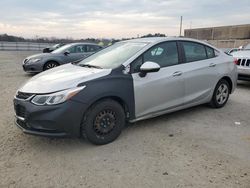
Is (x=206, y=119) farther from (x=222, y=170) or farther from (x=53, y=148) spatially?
(x=53, y=148)

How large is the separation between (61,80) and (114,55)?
1.25 metres

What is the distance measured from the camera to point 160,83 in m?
4.23

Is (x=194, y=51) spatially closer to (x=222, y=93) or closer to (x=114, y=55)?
(x=222, y=93)

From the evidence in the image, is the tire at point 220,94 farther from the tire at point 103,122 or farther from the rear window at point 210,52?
the tire at point 103,122

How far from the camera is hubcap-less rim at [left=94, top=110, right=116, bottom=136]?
365cm

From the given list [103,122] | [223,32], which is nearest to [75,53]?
[103,122]

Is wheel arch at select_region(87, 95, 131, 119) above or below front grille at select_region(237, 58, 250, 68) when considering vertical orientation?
below

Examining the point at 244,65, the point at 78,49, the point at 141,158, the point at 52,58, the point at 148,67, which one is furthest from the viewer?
the point at 78,49

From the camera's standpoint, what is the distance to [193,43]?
5023 millimetres

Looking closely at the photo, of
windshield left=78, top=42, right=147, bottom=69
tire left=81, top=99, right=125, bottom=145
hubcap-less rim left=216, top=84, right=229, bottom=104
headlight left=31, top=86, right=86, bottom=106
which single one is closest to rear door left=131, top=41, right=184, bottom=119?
windshield left=78, top=42, right=147, bottom=69

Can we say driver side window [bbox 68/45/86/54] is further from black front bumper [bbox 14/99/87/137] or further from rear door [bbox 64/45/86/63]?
black front bumper [bbox 14/99/87/137]

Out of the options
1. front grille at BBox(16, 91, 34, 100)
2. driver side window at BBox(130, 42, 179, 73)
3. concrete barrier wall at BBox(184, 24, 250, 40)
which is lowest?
front grille at BBox(16, 91, 34, 100)

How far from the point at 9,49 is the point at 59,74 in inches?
1189

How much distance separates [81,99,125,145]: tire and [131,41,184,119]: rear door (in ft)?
1.31
